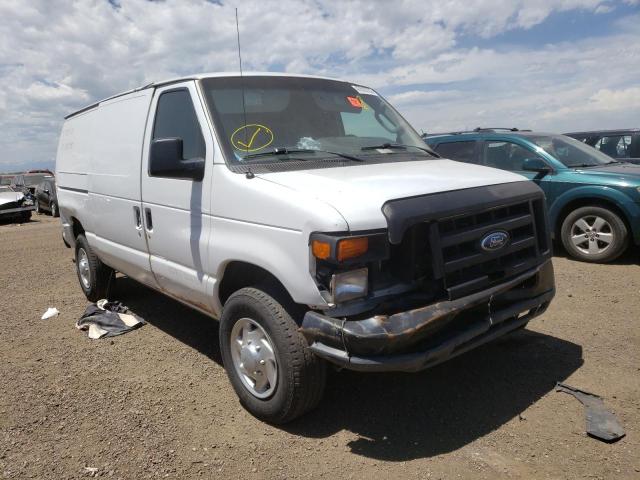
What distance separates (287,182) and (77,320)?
12.4ft

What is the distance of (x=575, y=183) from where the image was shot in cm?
709

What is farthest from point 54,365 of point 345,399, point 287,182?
point 287,182

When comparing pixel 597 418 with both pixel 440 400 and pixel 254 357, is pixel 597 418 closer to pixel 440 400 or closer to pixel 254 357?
pixel 440 400

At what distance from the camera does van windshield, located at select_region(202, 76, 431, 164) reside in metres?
3.52

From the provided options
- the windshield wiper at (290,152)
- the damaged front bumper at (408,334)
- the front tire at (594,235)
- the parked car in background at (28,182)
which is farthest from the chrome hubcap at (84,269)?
the parked car in background at (28,182)

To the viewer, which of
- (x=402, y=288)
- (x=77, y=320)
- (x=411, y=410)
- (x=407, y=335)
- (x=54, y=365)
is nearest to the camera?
(x=407, y=335)

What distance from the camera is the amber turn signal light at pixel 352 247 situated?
263cm

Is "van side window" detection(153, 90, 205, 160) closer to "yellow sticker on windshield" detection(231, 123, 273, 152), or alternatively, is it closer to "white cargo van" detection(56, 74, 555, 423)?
"white cargo van" detection(56, 74, 555, 423)

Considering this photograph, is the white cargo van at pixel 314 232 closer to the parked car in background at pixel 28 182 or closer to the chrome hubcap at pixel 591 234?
the chrome hubcap at pixel 591 234

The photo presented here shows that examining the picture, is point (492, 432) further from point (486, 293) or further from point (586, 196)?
point (586, 196)

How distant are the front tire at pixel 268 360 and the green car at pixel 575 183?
163 inches

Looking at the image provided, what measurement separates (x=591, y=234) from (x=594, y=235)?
0.13ft

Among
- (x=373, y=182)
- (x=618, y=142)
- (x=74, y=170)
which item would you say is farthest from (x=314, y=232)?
(x=618, y=142)

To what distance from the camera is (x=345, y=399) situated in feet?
11.9
